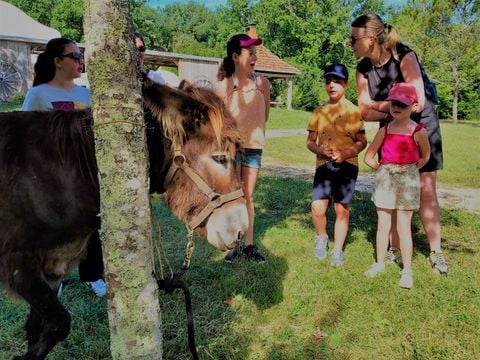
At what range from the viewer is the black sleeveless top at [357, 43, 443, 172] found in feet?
12.3

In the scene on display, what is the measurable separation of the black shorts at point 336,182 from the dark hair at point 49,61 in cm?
269

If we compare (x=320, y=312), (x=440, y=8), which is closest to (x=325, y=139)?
(x=320, y=312)

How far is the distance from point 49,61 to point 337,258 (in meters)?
3.27

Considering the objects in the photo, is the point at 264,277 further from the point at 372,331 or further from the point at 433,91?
the point at 433,91

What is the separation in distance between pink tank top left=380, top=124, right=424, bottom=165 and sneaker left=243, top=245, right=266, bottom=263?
1600 millimetres

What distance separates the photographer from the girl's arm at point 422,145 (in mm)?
3555

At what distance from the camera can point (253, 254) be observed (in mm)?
4211

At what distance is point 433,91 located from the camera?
3.82 m

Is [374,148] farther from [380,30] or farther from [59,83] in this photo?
[59,83]

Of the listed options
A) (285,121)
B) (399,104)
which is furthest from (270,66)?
(399,104)

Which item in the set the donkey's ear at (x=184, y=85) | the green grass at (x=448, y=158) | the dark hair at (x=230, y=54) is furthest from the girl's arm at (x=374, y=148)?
the green grass at (x=448, y=158)

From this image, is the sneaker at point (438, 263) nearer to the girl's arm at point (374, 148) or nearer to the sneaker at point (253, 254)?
Answer: the girl's arm at point (374, 148)

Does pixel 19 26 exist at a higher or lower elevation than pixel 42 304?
higher

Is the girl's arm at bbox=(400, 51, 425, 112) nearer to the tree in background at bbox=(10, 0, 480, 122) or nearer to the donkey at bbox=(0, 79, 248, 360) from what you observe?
the donkey at bbox=(0, 79, 248, 360)
